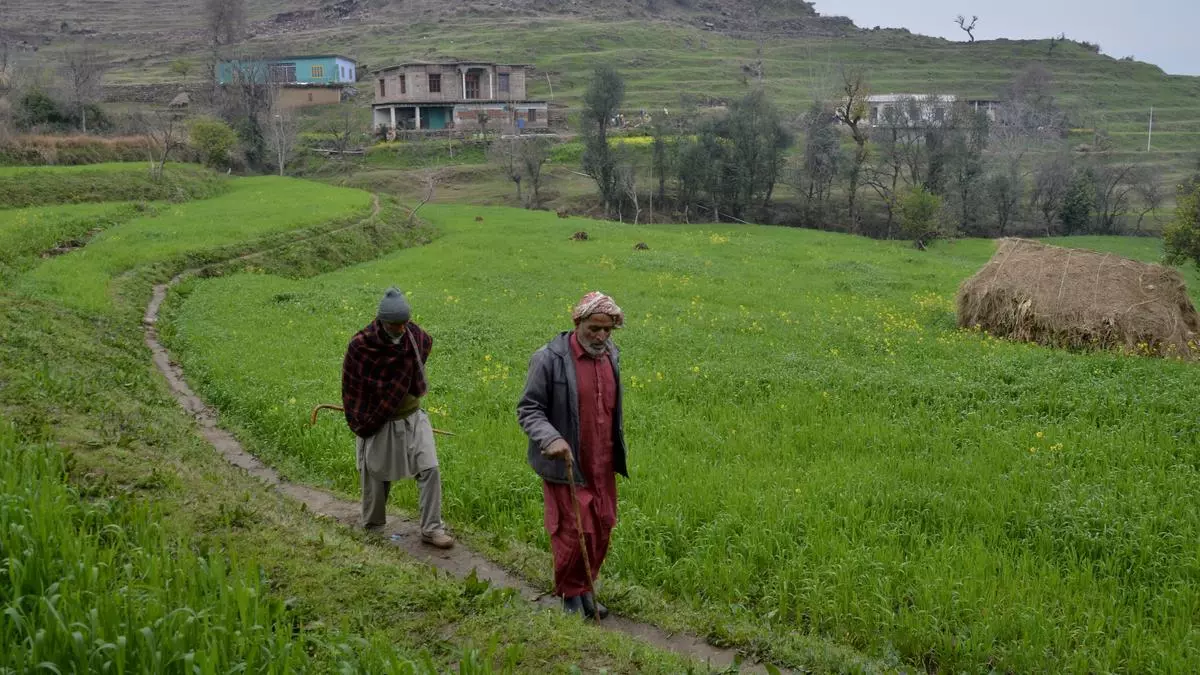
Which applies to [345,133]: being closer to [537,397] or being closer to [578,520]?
[537,397]

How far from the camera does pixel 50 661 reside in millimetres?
3936

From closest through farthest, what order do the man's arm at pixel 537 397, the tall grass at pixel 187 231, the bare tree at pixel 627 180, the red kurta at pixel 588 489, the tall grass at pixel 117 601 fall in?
the tall grass at pixel 117 601
the man's arm at pixel 537 397
the red kurta at pixel 588 489
the tall grass at pixel 187 231
the bare tree at pixel 627 180

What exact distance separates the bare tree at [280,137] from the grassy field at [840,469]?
4379 cm

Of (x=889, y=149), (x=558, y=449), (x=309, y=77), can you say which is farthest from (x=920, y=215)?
(x=309, y=77)

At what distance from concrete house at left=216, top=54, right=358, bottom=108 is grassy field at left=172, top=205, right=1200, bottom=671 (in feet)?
231

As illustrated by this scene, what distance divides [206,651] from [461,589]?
2.19m

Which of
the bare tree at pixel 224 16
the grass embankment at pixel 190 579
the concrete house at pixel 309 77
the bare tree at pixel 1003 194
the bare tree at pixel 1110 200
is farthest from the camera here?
the bare tree at pixel 224 16

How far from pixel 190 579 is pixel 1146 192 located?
64.3 meters

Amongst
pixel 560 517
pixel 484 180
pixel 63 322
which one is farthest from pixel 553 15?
pixel 560 517

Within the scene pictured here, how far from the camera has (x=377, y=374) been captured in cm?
A: 796

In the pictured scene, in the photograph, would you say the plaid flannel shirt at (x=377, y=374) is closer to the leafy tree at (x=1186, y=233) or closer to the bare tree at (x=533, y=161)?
the leafy tree at (x=1186, y=233)

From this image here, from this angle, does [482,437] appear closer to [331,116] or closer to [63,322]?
[63,322]

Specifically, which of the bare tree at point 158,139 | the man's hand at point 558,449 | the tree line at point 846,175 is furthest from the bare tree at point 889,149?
the man's hand at point 558,449

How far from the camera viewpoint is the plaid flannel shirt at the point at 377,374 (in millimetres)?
7957
